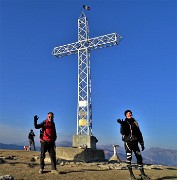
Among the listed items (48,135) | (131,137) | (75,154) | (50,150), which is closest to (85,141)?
(75,154)

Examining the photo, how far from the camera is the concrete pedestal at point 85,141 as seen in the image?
20.4 metres

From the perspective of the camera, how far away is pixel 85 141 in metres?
20.6

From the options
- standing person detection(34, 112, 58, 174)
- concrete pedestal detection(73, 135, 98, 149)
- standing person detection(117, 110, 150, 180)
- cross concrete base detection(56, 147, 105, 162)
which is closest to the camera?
standing person detection(117, 110, 150, 180)

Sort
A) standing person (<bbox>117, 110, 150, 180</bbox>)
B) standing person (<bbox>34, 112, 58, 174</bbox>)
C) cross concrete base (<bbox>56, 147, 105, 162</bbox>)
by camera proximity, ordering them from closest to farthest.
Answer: standing person (<bbox>117, 110, 150, 180</bbox>)
standing person (<bbox>34, 112, 58, 174</bbox>)
cross concrete base (<bbox>56, 147, 105, 162</bbox>)

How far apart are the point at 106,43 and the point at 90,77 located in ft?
10.2

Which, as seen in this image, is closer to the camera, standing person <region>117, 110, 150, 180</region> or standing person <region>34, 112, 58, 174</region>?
standing person <region>117, 110, 150, 180</region>

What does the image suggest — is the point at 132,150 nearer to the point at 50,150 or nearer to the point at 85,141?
the point at 50,150

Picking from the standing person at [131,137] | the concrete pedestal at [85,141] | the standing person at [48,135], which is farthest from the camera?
the concrete pedestal at [85,141]

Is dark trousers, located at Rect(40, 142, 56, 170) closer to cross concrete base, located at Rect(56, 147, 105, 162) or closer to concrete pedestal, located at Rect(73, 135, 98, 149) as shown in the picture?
cross concrete base, located at Rect(56, 147, 105, 162)

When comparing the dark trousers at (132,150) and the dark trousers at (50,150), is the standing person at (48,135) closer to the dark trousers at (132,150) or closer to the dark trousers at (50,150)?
the dark trousers at (50,150)

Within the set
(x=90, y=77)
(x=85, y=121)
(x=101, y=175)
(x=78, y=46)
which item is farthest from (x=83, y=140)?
(x=101, y=175)

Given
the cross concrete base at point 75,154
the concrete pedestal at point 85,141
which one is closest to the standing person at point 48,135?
the cross concrete base at point 75,154

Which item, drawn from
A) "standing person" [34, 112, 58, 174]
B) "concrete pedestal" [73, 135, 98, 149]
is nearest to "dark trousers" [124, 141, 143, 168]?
"standing person" [34, 112, 58, 174]

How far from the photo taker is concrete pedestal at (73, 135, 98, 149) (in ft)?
67.1
